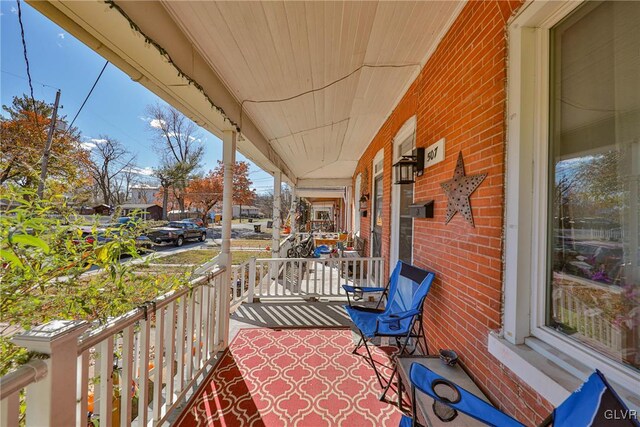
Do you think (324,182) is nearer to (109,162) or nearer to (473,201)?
(109,162)

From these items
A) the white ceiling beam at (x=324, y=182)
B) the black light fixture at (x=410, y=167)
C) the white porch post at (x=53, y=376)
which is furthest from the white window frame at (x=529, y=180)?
the white ceiling beam at (x=324, y=182)

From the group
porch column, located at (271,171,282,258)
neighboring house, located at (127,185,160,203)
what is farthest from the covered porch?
neighboring house, located at (127,185,160,203)

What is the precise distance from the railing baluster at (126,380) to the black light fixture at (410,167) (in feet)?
8.37

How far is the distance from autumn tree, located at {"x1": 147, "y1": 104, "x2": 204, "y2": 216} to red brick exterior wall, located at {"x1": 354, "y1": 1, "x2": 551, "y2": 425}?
1335 cm

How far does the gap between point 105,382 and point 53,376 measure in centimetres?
38

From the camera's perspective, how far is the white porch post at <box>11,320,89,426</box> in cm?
89

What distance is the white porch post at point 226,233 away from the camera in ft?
8.33

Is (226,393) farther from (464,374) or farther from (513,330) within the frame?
(513,330)

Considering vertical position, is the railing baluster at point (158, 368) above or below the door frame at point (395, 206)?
below

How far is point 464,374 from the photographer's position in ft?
5.11

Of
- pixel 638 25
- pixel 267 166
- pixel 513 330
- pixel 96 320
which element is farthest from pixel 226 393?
pixel 267 166

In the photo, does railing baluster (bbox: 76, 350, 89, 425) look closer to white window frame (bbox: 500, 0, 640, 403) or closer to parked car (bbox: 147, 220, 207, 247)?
white window frame (bbox: 500, 0, 640, 403)

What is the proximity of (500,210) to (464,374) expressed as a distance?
3.52ft

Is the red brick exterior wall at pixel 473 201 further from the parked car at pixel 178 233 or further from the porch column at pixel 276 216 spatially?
the parked car at pixel 178 233
